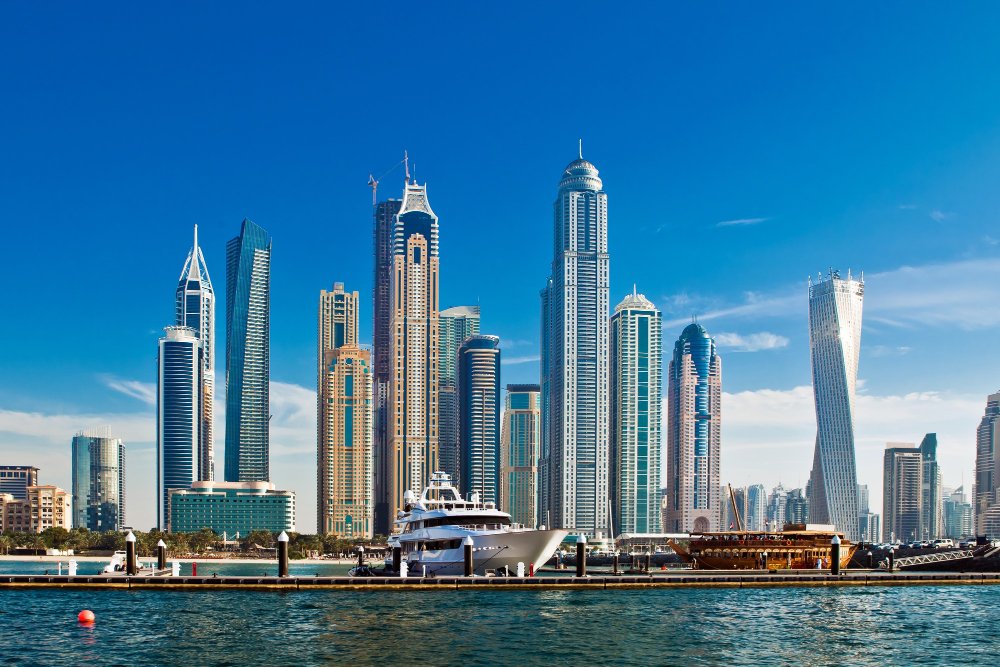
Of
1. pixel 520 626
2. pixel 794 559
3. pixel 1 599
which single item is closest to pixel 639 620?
pixel 520 626

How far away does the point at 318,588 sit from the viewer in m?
89.8

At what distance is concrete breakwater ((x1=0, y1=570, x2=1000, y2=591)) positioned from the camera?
87875 millimetres

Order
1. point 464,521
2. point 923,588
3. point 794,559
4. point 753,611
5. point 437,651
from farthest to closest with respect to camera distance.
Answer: point 794,559 → point 464,521 → point 923,588 → point 753,611 → point 437,651

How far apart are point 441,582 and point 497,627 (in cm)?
2470

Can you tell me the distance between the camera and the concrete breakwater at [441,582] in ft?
288

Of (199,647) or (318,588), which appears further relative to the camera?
(318,588)

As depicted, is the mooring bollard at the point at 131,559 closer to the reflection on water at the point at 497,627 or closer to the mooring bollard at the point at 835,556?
the reflection on water at the point at 497,627

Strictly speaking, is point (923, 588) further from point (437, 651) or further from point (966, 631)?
point (437, 651)

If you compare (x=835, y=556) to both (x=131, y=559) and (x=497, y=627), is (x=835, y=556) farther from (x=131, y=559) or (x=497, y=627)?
(x=131, y=559)

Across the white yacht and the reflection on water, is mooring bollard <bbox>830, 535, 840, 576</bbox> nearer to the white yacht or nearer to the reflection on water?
the reflection on water

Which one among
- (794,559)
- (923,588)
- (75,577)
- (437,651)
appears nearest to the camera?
(437,651)

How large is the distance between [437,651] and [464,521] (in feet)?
157

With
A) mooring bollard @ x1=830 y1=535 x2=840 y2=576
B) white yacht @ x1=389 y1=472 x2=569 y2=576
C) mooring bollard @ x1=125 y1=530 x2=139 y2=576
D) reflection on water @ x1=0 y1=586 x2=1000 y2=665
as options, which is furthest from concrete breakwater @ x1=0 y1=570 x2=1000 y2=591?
white yacht @ x1=389 y1=472 x2=569 y2=576

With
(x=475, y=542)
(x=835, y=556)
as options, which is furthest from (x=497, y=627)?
(x=835, y=556)
